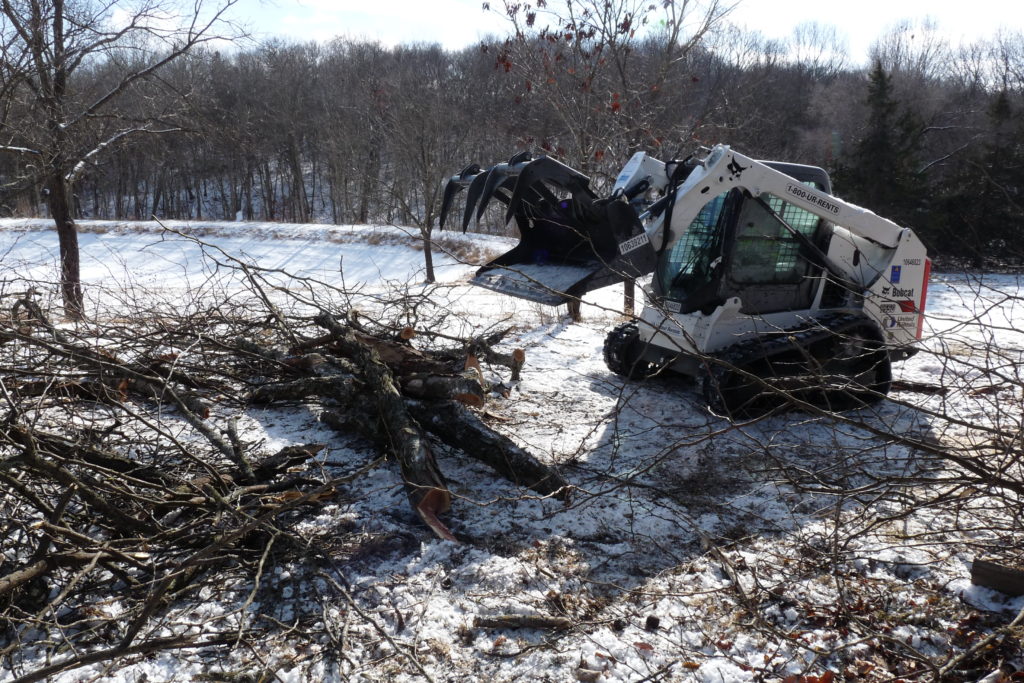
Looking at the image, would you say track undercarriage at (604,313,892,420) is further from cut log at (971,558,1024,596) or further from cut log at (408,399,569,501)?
cut log at (971,558,1024,596)

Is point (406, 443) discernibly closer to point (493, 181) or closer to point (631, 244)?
point (493, 181)

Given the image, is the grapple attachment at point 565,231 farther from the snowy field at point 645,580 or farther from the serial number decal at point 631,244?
the snowy field at point 645,580

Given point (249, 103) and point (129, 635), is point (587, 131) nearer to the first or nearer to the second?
point (129, 635)

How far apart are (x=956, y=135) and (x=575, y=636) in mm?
33897

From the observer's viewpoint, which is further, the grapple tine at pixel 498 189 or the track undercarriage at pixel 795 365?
the track undercarriage at pixel 795 365

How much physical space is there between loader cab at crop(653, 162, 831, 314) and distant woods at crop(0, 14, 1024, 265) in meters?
1.64

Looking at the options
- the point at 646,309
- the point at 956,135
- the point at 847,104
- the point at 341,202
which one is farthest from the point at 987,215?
the point at 341,202

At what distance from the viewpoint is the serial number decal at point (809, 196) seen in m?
6.16

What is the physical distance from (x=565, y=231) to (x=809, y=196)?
2.11m

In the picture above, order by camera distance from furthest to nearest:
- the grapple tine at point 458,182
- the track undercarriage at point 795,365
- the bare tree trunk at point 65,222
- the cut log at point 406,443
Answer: the bare tree trunk at point 65,222
the grapple tine at point 458,182
the track undercarriage at point 795,365
the cut log at point 406,443

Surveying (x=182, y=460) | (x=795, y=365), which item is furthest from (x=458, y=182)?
(x=795, y=365)

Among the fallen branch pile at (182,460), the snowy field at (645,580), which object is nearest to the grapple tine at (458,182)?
the fallen branch pile at (182,460)

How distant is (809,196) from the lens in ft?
20.4

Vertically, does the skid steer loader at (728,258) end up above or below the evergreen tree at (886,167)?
below
